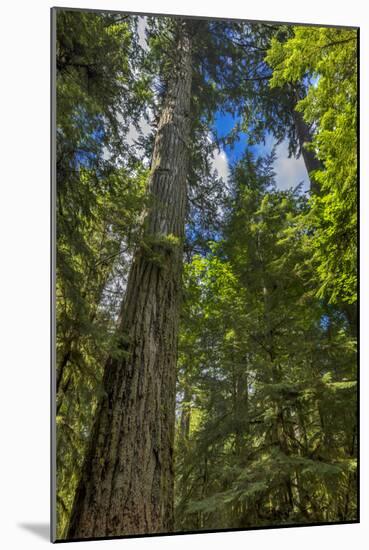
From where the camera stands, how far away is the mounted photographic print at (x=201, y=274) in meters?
3.52

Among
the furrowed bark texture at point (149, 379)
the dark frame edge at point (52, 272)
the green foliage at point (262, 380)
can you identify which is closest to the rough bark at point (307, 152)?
the green foliage at point (262, 380)

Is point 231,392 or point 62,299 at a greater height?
point 62,299

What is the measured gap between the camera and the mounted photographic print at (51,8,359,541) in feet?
11.5

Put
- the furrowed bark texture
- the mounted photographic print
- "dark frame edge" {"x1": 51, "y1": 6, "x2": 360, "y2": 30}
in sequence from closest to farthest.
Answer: the furrowed bark texture
the mounted photographic print
"dark frame edge" {"x1": 51, "y1": 6, "x2": 360, "y2": 30}

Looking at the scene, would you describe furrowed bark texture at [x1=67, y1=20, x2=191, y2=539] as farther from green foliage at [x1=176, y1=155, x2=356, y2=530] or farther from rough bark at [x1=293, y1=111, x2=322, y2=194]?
rough bark at [x1=293, y1=111, x2=322, y2=194]

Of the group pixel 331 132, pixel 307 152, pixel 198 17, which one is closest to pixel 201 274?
pixel 307 152

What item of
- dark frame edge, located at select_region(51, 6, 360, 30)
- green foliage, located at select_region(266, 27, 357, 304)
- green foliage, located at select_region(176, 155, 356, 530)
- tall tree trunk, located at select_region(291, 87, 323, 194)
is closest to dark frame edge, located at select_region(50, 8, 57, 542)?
dark frame edge, located at select_region(51, 6, 360, 30)

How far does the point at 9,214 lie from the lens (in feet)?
12.2

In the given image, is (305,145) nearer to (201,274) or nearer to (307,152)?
(307,152)

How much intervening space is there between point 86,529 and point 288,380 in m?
1.48

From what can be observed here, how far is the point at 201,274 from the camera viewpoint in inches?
154

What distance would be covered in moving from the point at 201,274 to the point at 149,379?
73 cm
